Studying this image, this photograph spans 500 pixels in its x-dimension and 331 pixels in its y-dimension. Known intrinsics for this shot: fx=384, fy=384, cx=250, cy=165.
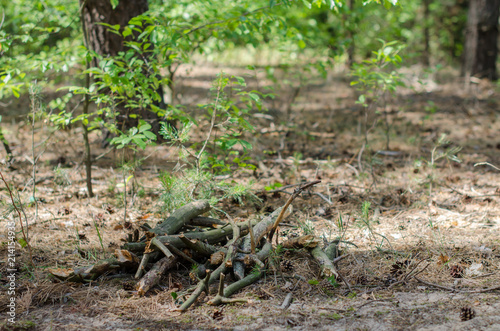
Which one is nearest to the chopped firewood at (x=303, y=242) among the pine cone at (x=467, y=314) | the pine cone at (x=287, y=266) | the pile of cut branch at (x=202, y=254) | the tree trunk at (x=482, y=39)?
the pile of cut branch at (x=202, y=254)

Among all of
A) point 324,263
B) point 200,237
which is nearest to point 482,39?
point 324,263

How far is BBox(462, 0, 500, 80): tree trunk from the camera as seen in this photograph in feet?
29.1

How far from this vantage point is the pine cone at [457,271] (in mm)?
2728

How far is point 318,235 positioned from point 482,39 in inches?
325

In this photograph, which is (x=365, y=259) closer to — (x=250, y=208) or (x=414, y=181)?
(x=250, y=208)

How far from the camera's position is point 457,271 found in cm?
274

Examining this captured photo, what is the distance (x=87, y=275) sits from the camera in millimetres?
2715

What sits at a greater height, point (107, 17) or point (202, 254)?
point (107, 17)

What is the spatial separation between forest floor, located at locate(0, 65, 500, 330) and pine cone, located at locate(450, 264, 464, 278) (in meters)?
0.03

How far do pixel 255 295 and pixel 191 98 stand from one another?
18.2 feet

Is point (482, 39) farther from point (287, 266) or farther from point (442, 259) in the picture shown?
point (287, 266)

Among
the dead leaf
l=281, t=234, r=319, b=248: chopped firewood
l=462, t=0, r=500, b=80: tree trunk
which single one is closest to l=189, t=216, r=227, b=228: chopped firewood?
l=281, t=234, r=319, b=248: chopped firewood

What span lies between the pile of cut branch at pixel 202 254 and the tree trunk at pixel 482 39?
787 centimetres

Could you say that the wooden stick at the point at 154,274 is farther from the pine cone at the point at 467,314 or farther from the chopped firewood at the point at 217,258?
the pine cone at the point at 467,314
